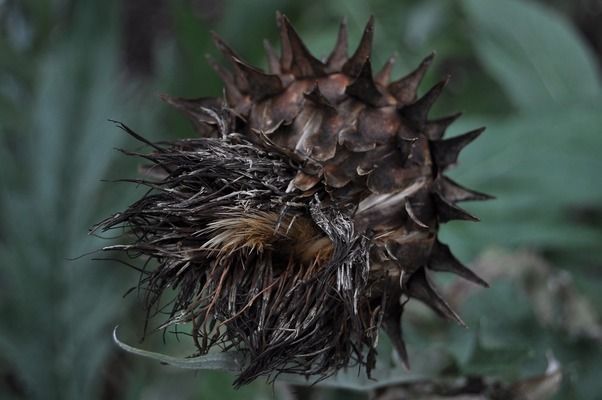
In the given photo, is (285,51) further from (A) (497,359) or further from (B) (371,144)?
(A) (497,359)

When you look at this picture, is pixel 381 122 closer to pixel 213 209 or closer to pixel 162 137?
pixel 213 209

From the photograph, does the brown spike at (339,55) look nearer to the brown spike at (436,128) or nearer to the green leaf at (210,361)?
the brown spike at (436,128)

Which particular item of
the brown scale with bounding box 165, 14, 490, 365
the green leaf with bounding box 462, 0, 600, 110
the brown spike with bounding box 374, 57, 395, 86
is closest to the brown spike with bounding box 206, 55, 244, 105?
the brown scale with bounding box 165, 14, 490, 365

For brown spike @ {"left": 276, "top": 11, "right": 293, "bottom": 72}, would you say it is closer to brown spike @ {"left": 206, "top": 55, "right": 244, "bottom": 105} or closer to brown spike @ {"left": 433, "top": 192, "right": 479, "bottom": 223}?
brown spike @ {"left": 206, "top": 55, "right": 244, "bottom": 105}

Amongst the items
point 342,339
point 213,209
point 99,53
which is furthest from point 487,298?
point 99,53

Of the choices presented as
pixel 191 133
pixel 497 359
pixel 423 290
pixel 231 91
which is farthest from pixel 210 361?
pixel 191 133

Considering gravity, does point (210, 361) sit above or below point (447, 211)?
below
